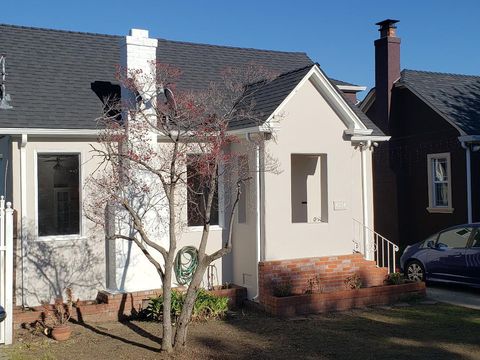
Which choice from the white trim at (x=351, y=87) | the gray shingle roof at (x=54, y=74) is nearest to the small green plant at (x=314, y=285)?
the gray shingle roof at (x=54, y=74)

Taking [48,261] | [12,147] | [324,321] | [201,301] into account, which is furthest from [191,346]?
[12,147]

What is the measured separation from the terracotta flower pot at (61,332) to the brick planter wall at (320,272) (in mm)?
3495

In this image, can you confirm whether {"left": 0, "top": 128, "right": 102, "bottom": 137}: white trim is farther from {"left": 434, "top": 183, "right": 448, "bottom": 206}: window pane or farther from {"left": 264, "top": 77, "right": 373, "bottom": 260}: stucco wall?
{"left": 434, "top": 183, "right": 448, "bottom": 206}: window pane

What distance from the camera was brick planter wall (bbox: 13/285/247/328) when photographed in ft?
31.6

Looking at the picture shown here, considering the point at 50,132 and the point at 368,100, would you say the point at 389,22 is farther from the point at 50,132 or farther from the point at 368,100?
the point at 50,132

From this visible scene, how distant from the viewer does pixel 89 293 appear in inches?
436

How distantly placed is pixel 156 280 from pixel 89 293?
125 centimetres

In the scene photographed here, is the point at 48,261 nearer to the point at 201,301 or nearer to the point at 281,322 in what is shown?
the point at 201,301

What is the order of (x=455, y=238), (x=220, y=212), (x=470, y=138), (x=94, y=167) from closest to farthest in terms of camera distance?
(x=94, y=167)
(x=220, y=212)
(x=455, y=238)
(x=470, y=138)

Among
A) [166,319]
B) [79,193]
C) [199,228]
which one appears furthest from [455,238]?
[79,193]

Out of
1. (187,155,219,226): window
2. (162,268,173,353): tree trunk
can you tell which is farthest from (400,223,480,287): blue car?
(162,268,173,353): tree trunk

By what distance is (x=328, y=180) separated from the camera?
1176 cm

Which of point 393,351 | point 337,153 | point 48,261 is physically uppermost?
point 337,153

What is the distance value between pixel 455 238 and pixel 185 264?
20.0 feet
